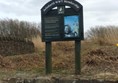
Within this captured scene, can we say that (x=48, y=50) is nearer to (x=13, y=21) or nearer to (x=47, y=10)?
(x=47, y=10)

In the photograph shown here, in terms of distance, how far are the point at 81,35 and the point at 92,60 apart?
1122 mm

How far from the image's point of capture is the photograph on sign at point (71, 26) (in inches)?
429

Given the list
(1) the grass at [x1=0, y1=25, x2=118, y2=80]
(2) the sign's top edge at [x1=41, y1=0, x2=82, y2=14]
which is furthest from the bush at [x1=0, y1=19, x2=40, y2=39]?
(2) the sign's top edge at [x1=41, y1=0, x2=82, y2=14]

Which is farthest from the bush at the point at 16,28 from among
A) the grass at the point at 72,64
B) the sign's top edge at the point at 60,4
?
the sign's top edge at the point at 60,4

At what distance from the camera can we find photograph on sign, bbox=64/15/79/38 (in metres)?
10.9

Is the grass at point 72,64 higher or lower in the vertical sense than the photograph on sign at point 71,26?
lower

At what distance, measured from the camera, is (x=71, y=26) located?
10.9 metres

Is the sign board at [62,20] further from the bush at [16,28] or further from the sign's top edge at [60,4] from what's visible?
the bush at [16,28]

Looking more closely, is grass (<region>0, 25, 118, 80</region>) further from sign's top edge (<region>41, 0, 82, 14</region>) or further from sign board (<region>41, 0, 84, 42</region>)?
sign's top edge (<region>41, 0, 82, 14</region>)

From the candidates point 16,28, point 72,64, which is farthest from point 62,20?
point 16,28

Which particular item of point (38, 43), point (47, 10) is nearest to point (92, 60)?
point (47, 10)

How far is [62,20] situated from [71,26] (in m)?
0.35

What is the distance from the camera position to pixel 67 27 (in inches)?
436

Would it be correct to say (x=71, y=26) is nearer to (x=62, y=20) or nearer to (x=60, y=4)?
(x=62, y=20)
